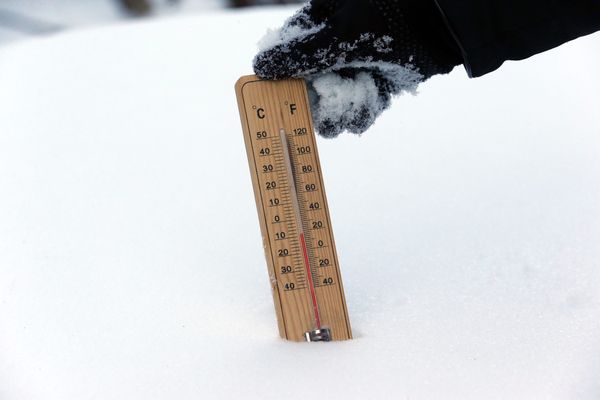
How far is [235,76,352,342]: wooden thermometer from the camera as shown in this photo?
99 cm

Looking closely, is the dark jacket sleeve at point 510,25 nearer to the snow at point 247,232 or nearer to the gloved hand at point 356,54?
the gloved hand at point 356,54

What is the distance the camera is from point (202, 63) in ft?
5.41

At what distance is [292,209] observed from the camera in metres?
1.00

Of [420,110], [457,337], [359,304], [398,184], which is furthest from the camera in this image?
[420,110]

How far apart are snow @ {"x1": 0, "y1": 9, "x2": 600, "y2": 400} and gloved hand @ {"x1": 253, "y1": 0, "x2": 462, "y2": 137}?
0.30m

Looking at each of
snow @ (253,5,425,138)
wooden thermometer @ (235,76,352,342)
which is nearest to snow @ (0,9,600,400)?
wooden thermometer @ (235,76,352,342)

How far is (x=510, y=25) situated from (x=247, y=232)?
0.57 meters

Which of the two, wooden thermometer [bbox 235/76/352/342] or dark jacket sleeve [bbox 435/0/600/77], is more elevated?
dark jacket sleeve [bbox 435/0/600/77]

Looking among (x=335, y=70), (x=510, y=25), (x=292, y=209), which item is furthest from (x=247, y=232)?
(x=510, y=25)

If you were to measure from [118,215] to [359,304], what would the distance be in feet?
1.56

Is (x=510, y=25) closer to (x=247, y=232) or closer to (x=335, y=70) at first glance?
(x=335, y=70)

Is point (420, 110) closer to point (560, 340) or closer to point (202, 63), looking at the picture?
point (202, 63)

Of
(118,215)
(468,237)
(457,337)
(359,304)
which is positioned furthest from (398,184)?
(118,215)

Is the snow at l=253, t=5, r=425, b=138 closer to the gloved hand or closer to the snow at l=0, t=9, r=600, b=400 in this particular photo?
the gloved hand
